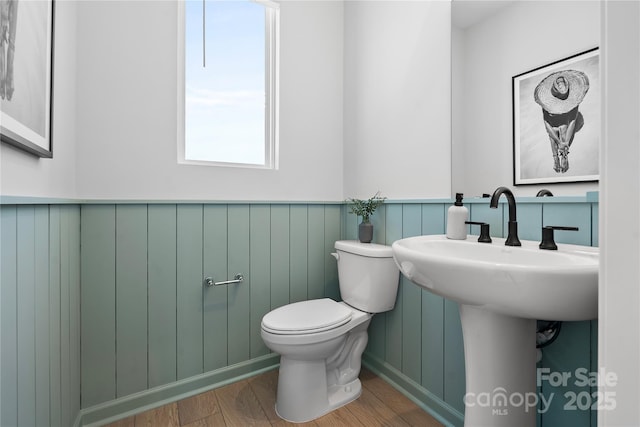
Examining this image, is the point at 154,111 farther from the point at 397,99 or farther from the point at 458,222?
the point at 458,222

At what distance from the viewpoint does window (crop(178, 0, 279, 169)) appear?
1671 millimetres

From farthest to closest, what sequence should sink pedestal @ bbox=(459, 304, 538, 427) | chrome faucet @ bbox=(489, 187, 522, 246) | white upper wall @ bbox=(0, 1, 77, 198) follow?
chrome faucet @ bbox=(489, 187, 522, 246) < sink pedestal @ bbox=(459, 304, 538, 427) < white upper wall @ bbox=(0, 1, 77, 198)

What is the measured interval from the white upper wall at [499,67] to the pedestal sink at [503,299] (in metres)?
0.30

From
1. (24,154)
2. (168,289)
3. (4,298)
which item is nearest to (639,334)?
(4,298)

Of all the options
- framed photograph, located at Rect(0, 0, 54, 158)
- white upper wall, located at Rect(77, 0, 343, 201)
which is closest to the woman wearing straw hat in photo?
white upper wall, located at Rect(77, 0, 343, 201)

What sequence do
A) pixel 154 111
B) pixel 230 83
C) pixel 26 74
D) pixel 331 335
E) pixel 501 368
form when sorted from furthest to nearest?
1. pixel 230 83
2. pixel 154 111
3. pixel 331 335
4. pixel 501 368
5. pixel 26 74

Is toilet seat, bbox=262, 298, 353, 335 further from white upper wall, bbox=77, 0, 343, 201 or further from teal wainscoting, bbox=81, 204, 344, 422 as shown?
white upper wall, bbox=77, 0, 343, 201

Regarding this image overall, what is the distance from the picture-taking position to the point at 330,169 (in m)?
2.01

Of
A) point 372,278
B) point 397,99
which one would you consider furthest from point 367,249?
point 397,99

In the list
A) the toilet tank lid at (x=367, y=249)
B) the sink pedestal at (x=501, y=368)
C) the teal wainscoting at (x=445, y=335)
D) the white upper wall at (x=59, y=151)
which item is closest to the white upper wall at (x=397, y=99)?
the teal wainscoting at (x=445, y=335)

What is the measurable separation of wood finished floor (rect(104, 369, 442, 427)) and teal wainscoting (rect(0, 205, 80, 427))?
364 millimetres

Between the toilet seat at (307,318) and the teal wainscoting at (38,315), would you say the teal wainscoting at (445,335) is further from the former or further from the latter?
the teal wainscoting at (38,315)

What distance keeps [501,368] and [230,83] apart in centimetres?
184

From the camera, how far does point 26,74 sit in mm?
788
